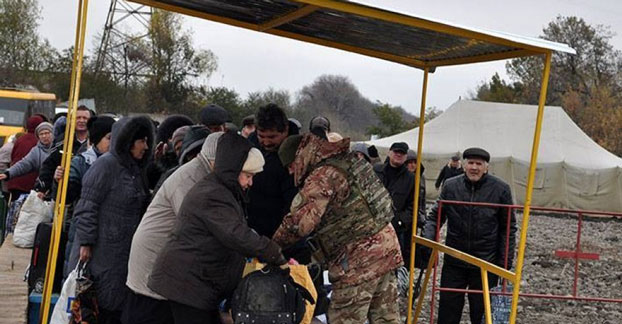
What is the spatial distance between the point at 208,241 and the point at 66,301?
1423mm

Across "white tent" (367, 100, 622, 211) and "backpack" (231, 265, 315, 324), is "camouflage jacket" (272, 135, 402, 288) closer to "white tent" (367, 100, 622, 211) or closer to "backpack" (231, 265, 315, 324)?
"backpack" (231, 265, 315, 324)

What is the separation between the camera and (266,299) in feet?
14.0

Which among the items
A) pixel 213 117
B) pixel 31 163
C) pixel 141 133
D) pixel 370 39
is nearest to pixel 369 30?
pixel 370 39

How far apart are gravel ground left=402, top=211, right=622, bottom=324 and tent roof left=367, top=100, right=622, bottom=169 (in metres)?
4.74

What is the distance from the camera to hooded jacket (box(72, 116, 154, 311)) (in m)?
5.20

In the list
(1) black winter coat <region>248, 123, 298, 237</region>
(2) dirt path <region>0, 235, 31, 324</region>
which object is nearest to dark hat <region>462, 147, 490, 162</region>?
(1) black winter coat <region>248, 123, 298, 237</region>

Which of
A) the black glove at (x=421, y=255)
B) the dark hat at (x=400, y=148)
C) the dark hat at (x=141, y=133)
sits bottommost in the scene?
the black glove at (x=421, y=255)

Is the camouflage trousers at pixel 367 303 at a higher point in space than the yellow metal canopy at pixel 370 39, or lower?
lower

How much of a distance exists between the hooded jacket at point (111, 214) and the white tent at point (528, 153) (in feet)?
78.7

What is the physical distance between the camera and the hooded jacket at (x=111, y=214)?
17.1ft

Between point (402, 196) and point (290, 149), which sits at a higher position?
point (290, 149)

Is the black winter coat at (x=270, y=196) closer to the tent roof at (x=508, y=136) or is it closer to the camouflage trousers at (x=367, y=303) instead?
the camouflage trousers at (x=367, y=303)

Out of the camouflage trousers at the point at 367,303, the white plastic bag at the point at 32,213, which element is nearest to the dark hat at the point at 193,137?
Answer: the camouflage trousers at the point at 367,303

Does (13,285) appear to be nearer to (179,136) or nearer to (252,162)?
(179,136)
